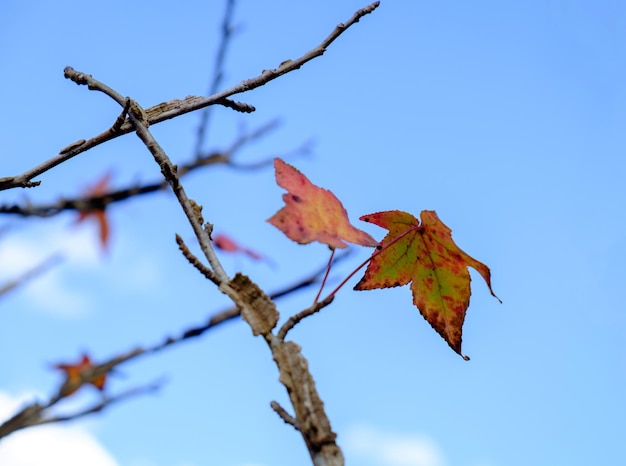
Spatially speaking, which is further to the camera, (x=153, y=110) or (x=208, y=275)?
(x=153, y=110)

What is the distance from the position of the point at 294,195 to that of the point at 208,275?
7.2 inches

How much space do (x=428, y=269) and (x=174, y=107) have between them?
373 mm

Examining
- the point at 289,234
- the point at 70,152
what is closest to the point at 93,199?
the point at 70,152

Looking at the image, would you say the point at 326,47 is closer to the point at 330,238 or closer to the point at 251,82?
the point at 251,82

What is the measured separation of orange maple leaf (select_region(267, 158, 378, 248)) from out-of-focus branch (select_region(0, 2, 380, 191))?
0.13 m

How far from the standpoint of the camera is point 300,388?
1.54 ft

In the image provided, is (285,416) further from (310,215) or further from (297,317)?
(310,215)

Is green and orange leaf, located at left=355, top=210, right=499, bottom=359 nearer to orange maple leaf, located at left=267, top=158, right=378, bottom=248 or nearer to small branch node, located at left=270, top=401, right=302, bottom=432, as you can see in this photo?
orange maple leaf, located at left=267, top=158, right=378, bottom=248

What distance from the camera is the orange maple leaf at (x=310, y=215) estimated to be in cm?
64

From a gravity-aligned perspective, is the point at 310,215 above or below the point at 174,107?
below

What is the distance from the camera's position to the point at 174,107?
0.79 metres

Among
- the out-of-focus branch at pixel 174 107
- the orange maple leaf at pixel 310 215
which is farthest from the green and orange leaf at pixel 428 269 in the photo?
the out-of-focus branch at pixel 174 107

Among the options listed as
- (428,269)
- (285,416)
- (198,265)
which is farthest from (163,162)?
(428,269)

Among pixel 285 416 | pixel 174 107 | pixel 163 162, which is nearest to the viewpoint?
pixel 285 416
